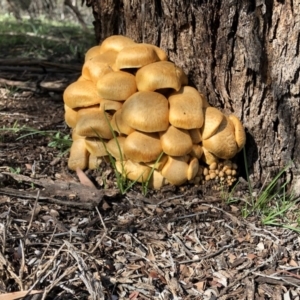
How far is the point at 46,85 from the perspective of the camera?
431cm

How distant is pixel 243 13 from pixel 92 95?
3.07 feet

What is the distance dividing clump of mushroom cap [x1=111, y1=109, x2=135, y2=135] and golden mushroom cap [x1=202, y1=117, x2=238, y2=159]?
42 cm

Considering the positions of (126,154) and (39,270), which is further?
(126,154)

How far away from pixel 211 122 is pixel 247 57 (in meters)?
0.40

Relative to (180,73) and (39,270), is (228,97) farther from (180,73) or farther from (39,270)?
(39,270)

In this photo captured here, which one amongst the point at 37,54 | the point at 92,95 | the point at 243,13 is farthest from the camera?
the point at 37,54

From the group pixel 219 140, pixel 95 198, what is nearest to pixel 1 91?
pixel 95 198

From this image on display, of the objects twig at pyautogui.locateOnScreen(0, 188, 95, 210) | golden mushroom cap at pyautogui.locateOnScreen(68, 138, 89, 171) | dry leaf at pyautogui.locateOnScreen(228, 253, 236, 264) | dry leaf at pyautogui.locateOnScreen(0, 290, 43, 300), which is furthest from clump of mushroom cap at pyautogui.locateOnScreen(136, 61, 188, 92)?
dry leaf at pyautogui.locateOnScreen(0, 290, 43, 300)

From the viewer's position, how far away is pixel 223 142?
2.57 m

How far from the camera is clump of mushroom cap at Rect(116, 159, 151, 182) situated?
2.63 meters

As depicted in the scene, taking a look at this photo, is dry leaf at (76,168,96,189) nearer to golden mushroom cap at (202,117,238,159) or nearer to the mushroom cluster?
the mushroom cluster

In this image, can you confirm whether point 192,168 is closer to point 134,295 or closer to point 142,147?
point 142,147

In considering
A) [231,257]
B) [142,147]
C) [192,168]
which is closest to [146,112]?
[142,147]

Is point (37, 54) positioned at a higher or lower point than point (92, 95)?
lower
